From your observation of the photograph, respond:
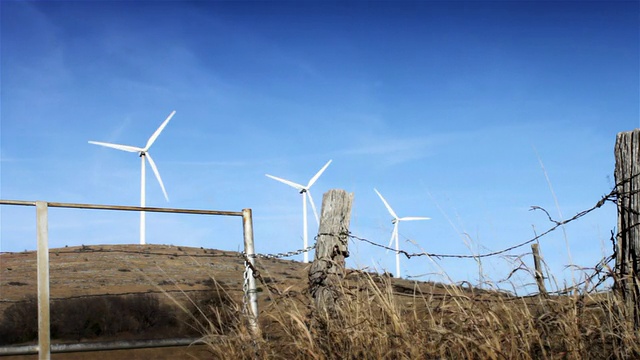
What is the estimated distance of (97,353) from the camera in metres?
10.6

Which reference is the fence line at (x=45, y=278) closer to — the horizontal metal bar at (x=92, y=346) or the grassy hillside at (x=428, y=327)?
the horizontal metal bar at (x=92, y=346)

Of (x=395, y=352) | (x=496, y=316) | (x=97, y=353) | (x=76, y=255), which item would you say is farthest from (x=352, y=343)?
(x=76, y=255)

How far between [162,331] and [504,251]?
30.2 feet

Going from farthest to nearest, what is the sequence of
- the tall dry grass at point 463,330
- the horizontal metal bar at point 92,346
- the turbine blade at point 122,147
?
the turbine blade at point 122,147 → the horizontal metal bar at point 92,346 → the tall dry grass at point 463,330

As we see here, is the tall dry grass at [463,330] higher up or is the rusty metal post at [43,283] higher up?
the rusty metal post at [43,283]

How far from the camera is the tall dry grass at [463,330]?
4.73 metres

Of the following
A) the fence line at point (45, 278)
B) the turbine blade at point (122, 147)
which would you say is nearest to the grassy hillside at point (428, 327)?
the fence line at point (45, 278)

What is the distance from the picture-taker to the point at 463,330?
5.00 meters

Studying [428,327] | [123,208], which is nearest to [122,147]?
[123,208]

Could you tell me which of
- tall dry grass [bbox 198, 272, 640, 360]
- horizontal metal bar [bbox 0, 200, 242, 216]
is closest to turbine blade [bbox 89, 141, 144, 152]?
horizontal metal bar [bbox 0, 200, 242, 216]

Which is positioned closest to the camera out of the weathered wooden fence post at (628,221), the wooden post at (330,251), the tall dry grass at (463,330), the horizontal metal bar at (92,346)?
the tall dry grass at (463,330)

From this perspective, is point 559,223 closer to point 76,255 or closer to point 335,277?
point 335,277

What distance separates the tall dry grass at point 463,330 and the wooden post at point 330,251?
476mm

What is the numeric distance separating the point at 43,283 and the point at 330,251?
2966 millimetres
